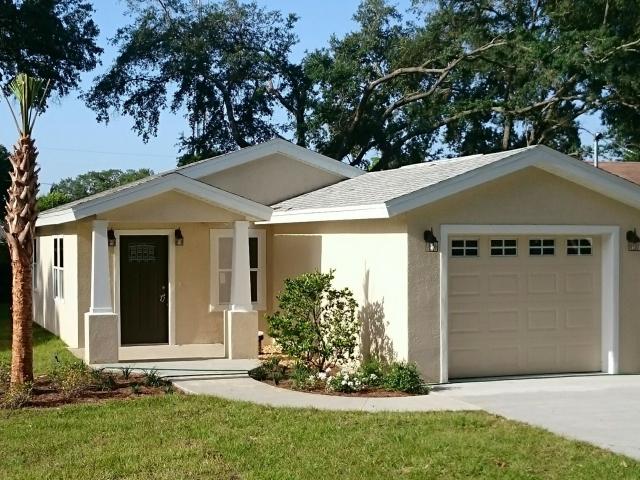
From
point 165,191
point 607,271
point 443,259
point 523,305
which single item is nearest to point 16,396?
point 165,191

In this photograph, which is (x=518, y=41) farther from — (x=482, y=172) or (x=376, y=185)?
(x=482, y=172)

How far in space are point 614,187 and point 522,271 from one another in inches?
74.7

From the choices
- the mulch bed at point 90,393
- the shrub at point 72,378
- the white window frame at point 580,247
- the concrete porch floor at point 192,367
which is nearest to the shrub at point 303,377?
the concrete porch floor at point 192,367

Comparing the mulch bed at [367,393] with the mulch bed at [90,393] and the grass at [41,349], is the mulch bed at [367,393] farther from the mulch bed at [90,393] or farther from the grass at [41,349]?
the grass at [41,349]

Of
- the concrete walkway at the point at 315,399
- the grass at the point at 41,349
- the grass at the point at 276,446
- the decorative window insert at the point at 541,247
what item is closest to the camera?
the grass at the point at 276,446

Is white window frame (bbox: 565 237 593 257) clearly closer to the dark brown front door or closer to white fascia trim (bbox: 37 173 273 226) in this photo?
white fascia trim (bbox: 37 173 273 226)

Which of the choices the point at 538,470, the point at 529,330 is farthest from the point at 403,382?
the point at 538,470

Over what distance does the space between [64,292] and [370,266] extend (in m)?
6.96

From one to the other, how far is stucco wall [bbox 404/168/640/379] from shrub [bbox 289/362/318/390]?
146 cm

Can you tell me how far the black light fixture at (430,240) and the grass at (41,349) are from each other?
6.12 metres

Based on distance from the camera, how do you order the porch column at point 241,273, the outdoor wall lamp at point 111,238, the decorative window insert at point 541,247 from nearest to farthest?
1. the decorative window insert at point 541,247
2. the porch column at point 241,273
3. the outdoor wall lamp at point 111,238

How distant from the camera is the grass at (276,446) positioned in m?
7.57

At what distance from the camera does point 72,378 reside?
1098cm

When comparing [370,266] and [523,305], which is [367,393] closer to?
[370,266]
